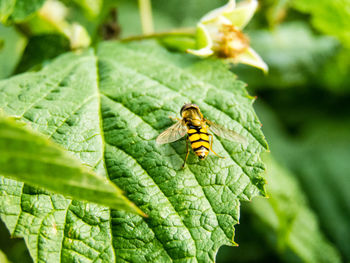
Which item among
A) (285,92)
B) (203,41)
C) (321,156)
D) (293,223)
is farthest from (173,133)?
(285,92)

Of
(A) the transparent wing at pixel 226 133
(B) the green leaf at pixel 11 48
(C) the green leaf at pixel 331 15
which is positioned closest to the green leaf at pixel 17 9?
(B) the green leaf at pixel 11 48

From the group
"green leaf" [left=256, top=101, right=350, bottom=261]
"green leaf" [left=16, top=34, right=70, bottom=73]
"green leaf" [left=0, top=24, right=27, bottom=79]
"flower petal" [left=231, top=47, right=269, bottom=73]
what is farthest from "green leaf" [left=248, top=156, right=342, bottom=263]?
"green leaf" [left=0, top=24, right=27, bottom=79]

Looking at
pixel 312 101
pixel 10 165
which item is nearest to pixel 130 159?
pixel 10 165

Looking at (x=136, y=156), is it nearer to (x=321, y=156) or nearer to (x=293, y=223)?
(x=293, y=223)

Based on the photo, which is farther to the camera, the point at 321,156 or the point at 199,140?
the point at 321,156

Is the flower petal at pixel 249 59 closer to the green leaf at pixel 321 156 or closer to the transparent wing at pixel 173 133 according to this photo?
the transparent wing at pixel 173 133

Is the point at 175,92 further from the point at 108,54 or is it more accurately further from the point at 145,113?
the point at 108,54

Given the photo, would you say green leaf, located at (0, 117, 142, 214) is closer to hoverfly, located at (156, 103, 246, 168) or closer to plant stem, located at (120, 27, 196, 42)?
hoverfly, located at (156, 103, 246, 168)
